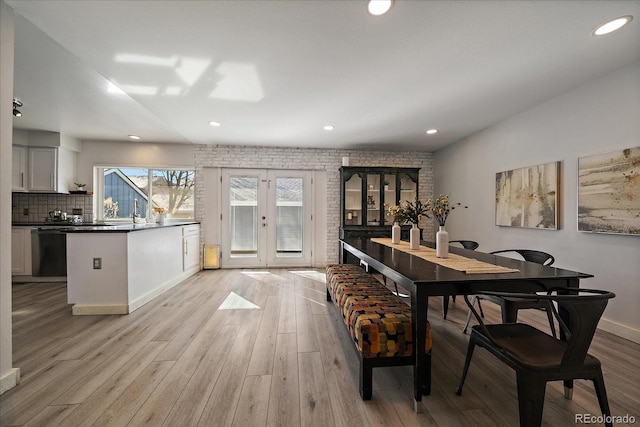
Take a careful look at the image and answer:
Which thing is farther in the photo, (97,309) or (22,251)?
(22,251)

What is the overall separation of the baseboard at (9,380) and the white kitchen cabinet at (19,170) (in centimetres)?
434

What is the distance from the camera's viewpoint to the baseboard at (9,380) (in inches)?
65.4

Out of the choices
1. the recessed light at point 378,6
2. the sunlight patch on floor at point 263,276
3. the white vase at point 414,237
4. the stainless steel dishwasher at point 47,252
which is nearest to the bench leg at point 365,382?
the white vase at point 414,237

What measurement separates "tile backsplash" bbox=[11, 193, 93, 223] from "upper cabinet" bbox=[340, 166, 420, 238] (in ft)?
15.9

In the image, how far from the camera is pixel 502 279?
155cm

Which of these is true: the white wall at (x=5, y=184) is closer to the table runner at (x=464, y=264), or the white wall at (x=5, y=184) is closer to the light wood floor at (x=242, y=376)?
the light wood floor at (x=242, y=376)

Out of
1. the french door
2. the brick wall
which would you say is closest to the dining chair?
the brick wall

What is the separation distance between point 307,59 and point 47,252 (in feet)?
16.8

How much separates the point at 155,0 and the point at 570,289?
297 cm

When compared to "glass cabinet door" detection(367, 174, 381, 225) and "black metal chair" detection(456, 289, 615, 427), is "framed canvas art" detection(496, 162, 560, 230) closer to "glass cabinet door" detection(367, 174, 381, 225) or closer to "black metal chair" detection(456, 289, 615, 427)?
"glass cabinet door" detection(367, 174, 381, 225)

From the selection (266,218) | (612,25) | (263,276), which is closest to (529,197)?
(612,25)

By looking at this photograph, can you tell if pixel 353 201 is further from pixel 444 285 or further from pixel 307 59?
pixel 444 285

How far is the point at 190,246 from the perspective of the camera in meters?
4.69

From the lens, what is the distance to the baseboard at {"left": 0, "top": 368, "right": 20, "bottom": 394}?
1.66 metres
